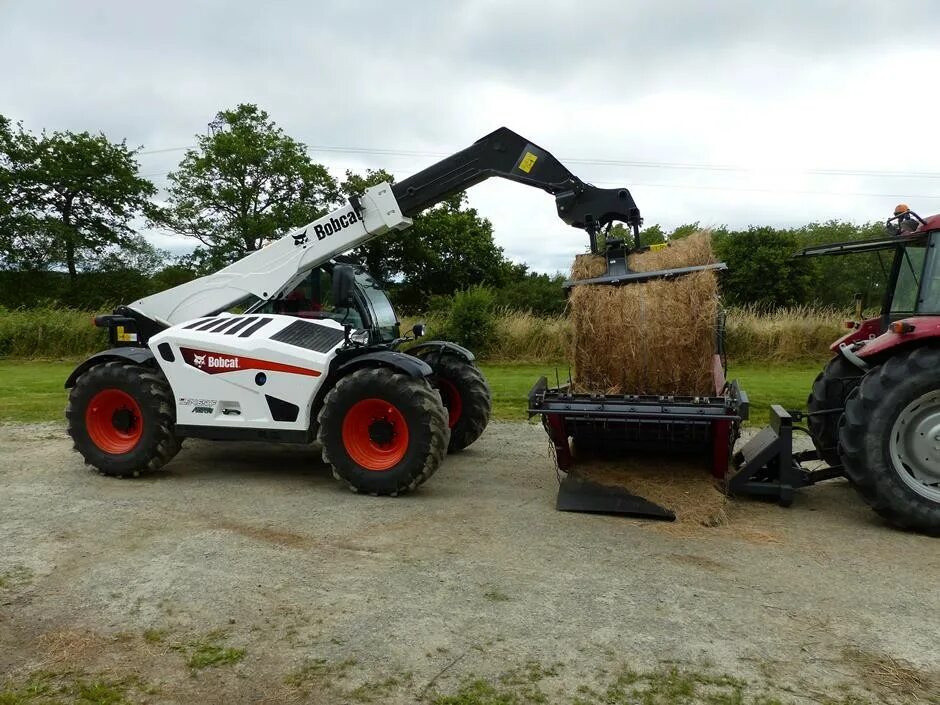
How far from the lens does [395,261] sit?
3167 centimetres

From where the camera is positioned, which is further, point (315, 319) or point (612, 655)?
point (315, 319)

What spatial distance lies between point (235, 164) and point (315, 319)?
2912 cm

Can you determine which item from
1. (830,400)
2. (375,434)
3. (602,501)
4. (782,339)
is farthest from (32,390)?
(782,339)

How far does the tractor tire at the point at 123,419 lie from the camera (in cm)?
646

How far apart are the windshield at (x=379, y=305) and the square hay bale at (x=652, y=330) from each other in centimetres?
242

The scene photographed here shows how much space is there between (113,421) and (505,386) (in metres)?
7.93

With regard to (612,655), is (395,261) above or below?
above

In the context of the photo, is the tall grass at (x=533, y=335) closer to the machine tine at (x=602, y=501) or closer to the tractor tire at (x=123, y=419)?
the machine tine at (x=602, y=501)

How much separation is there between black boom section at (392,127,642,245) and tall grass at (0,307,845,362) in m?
9.00

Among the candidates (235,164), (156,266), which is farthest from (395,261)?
(156,266)

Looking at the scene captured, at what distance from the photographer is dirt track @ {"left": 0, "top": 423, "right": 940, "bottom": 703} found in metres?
3.14

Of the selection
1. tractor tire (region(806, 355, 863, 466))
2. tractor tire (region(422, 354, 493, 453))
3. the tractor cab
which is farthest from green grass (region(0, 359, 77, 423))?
the tractor cab

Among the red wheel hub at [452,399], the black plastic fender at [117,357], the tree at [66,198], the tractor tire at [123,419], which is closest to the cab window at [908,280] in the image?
the red wheel hub at [452,399]

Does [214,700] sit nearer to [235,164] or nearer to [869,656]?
[869,656]
